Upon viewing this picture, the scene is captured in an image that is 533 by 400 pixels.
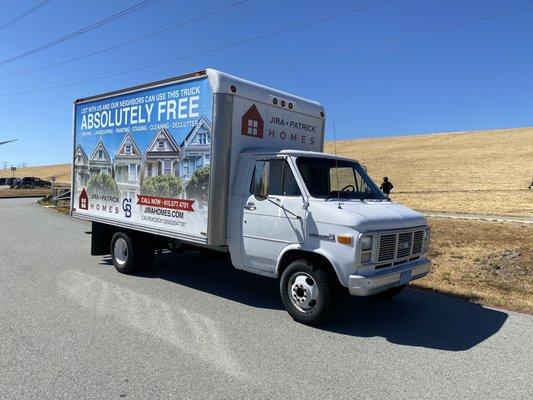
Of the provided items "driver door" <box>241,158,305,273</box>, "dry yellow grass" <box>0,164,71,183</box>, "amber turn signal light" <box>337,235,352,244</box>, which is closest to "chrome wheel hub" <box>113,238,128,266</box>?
"driver door" <box>241,158,305,273</box>

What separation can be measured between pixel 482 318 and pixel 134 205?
18.8ft

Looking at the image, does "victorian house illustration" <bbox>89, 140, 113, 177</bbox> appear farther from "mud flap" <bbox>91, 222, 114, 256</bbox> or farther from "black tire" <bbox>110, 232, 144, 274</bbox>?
"black tire" <bbox>110, 232, 144, 274</bbox>

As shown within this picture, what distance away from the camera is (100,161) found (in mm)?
9461

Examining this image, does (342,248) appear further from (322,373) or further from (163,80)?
(163,80)

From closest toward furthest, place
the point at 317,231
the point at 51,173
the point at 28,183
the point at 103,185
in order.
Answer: the point at 317,231 < the point at 103,185 < the point at 28,183 < the point at 51,173

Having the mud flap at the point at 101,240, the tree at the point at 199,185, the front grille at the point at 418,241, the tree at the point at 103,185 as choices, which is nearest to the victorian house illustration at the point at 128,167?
the tree at the point at 103,185

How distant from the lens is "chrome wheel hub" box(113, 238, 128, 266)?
8859 millimetres

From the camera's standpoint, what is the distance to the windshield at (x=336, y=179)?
6371 mm

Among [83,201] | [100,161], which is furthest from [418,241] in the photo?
[83,201]

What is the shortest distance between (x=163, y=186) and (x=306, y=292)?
3108mm

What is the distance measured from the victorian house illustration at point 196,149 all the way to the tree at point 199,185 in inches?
3.0

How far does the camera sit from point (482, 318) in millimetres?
6469

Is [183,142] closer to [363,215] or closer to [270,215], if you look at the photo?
[270,215]

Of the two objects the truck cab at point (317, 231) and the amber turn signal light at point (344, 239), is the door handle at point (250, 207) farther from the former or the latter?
the amber turn signal light at point (344, 239)
